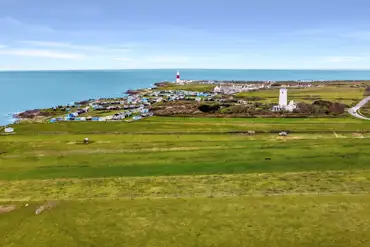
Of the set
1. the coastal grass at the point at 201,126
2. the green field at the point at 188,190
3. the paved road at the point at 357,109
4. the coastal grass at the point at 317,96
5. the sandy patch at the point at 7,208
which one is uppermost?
the coastal grass at the point at 317,96

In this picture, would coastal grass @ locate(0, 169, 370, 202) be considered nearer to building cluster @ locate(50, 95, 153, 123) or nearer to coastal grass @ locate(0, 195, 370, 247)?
coastal grass @ locate(0, 195, 370, 247)

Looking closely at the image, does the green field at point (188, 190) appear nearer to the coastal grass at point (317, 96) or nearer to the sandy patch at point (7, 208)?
the sandy patch at point (7, 208)

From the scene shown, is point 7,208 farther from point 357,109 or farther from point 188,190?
point 357,109

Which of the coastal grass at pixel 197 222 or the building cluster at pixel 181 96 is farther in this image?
the building cluster at pixel 181 96

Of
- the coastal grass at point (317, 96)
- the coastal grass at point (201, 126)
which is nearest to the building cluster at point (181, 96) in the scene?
the coastal grass at point (317, 96)

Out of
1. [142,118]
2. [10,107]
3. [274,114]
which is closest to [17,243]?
[142,118]

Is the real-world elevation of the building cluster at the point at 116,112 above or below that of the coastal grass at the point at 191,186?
above

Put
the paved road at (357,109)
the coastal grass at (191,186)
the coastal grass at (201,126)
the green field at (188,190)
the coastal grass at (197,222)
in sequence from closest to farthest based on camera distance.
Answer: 1. the coastal grass at (197,222)
2. the green field at (188,190)
3. the coastal grass at (191,186)
4. the coastal grass at (201,126)
5. the paved road at (357,109)
